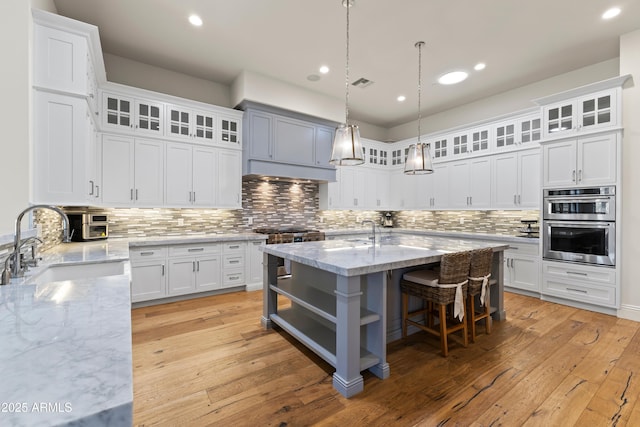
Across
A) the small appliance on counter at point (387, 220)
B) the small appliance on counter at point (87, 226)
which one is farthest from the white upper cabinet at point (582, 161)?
the small appliance on counter at point (87, 226)

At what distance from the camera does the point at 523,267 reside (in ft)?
14.3

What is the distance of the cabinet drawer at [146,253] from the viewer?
145 inches

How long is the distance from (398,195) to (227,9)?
474 cm

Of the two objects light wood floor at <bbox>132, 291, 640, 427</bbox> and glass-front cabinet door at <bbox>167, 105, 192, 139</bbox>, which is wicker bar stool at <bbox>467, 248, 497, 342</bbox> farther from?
glass-front cabinet door at <bbox>167, 105, 192, 139</bbox>

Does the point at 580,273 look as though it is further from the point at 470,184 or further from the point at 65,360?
the point at 65,360

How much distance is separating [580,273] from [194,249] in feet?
16.7

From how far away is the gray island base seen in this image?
2.08 m

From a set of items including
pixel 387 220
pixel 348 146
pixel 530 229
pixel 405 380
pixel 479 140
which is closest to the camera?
pixel 405 380

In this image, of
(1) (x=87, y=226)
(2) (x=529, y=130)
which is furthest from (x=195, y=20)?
(2) (x=529, y=130)

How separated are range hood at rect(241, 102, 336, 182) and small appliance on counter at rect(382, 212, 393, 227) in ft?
7.07

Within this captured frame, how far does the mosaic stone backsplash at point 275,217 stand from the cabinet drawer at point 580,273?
102cm

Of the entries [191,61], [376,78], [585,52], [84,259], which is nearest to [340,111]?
[376,78]

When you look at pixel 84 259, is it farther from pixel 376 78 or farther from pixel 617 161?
pixel 617 161

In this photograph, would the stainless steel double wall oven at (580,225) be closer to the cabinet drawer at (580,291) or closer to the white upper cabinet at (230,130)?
the cabinet drawer at (580,291)
